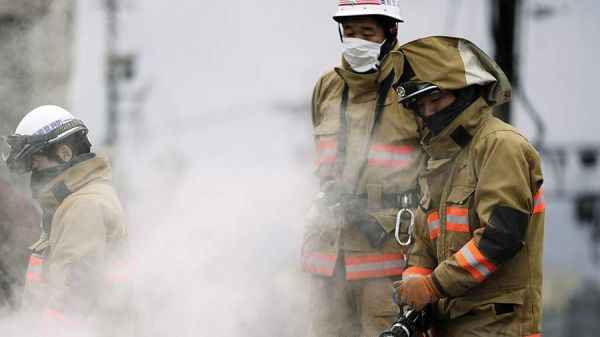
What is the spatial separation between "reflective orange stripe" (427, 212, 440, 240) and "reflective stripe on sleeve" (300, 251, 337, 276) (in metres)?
0.68

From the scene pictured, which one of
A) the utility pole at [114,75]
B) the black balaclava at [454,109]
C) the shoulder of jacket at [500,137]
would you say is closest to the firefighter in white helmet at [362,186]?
the black balaclava at [454,109]

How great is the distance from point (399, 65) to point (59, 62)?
3638mm

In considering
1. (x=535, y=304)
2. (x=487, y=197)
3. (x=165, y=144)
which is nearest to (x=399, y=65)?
(x=487, y=197)

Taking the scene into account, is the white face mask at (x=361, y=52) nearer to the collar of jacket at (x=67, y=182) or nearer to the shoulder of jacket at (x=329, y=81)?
the shoulder of jacket at (x=329, y=81)

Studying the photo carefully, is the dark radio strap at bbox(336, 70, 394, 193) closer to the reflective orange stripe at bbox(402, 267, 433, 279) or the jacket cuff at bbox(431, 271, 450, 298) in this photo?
the reflective orange stripe at bbox(402, 267, 433, 279)

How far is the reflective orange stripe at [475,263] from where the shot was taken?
3.93 meters

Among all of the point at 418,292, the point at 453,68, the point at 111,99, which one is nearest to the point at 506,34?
the point at 453,68

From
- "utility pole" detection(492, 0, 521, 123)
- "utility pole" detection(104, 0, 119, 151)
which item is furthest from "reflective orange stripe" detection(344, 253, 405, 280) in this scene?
"utility pole" detection(104, 0, 119, 151)

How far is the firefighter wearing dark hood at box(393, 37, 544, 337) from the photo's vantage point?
3.94 metres

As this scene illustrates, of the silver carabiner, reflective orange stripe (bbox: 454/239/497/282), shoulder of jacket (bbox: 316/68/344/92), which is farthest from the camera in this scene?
shoulder of jacket (bbox: 316/68/344/92)

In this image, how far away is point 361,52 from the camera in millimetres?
4828

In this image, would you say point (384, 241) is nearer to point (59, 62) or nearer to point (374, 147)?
point (374, 147)

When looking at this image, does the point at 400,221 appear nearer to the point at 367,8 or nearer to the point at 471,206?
the point at 471,206

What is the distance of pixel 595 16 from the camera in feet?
46.9
